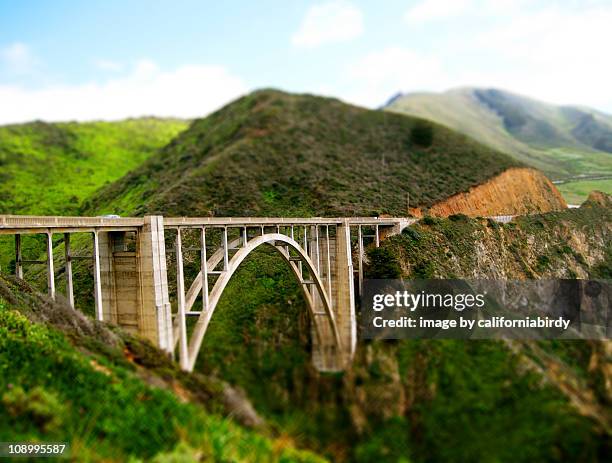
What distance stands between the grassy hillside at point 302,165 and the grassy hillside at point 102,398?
35.7 meters

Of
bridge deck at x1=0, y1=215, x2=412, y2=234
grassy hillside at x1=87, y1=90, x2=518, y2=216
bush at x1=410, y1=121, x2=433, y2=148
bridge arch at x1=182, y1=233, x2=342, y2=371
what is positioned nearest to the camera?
bridge deck at x1=0, y1=215, x2=412, y2=234

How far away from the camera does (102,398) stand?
14266mm

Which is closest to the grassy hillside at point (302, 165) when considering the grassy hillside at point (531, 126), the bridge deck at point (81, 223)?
the grassy hillside at point (531, 126)

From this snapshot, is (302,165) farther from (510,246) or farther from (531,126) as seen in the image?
(531,126)

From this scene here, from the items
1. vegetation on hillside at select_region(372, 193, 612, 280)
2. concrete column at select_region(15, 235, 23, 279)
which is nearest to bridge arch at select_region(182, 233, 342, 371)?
concrete column at select_region(15, 235, 23, 279)

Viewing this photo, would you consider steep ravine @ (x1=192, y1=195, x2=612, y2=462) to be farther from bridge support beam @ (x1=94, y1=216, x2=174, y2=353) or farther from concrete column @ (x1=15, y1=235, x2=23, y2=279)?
concrete column @ (x1=15, y1=235, x2=23, y2=279)

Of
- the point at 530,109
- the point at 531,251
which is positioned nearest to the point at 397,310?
the point at 531,251

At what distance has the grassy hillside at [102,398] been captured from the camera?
42.0 feet

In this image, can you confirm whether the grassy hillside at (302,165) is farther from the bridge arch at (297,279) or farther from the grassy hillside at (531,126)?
the grassy hillside at (531,126)

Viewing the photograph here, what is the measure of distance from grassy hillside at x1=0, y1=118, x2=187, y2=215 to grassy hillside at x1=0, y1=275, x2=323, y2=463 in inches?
2139

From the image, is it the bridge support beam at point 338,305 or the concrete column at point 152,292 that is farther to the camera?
the bridge support beam at point 338,305

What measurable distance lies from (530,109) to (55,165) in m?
145

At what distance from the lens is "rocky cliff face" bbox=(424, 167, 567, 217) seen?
62469mm

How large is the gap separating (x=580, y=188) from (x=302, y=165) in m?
39.4
